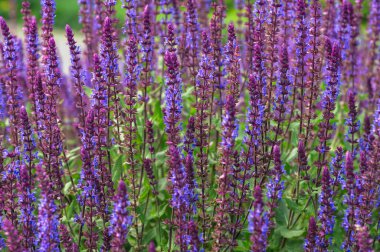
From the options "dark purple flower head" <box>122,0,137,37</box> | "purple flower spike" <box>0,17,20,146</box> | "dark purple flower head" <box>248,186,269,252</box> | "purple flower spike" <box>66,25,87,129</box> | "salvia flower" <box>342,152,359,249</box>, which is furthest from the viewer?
"dark purple flower head" <box>122,0,137,37</box>

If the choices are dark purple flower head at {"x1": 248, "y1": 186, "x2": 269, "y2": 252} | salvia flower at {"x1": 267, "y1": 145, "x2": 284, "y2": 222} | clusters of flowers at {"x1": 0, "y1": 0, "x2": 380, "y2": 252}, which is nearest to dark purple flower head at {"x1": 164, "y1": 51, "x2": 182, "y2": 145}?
clusters of flowers at {"x1": 0, "y1": 0, "x2": 380, "y2": 252}

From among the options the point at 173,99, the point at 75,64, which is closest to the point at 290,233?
the point at 173,99

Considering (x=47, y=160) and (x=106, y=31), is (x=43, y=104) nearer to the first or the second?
(x=47, y=160)

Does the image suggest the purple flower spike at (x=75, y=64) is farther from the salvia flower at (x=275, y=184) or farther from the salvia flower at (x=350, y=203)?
the salvia flower at (x=350, y=203)

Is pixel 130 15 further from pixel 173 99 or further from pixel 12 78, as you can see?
pixel 173 99

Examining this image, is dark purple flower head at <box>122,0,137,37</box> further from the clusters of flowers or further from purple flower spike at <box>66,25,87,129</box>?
purple flower spike at <box>66,25,87,129</box>

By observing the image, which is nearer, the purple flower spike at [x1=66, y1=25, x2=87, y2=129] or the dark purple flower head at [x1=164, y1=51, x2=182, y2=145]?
the dark purple flower head at [x1=164, y1=51, x2=182, y2=145]

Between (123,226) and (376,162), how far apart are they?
2.22 meters

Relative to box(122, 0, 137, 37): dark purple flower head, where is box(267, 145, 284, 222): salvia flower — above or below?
below

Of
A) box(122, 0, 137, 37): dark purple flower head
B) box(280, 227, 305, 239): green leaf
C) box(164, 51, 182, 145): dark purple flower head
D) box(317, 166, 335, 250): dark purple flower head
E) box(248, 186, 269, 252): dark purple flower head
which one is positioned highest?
box(122, 0, 137, 37): dark purple flower head

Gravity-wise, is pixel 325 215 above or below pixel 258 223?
below

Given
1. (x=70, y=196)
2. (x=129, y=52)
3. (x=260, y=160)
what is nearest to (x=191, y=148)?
(x=260, y=160)

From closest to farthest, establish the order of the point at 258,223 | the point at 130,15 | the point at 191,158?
the point at 258,223 → the point at 191,158 → the point at 130,15

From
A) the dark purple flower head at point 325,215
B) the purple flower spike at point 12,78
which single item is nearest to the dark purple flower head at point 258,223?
the dark purple flower head at point 325,215
